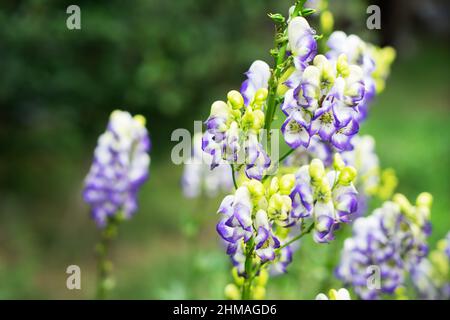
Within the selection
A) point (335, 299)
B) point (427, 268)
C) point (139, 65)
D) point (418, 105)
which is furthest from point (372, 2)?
point (335, 299)

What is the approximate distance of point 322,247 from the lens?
4520 mm

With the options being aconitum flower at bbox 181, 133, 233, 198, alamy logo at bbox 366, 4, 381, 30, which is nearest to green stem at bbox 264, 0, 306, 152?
alamy logo at bbox 366, 4, 381, 30

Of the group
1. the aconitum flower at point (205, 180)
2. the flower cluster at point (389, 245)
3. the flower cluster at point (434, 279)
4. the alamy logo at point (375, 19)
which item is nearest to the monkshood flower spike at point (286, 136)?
the flower cluster at point (389, 245)

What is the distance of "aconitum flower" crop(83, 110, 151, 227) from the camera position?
10.2ft

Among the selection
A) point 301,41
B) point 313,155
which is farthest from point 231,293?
point 301,41

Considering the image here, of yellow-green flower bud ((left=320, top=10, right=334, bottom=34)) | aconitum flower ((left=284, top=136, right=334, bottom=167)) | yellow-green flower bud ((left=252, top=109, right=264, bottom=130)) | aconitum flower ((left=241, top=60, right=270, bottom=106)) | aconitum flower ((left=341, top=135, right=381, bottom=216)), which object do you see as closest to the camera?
yellow-green flower bud ((left=252, top=109, right=264, bottom=130))

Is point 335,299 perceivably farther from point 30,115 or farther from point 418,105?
point 418,105

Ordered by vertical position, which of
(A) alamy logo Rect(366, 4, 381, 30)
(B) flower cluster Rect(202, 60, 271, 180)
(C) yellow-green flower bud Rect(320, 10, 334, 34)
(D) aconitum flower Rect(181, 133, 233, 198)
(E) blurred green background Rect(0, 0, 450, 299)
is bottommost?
(B) flower cluster Rect(202, 60, 271, 180)

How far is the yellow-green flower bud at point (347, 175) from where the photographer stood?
201cm

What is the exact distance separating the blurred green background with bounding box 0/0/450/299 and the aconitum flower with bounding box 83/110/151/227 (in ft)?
2.80

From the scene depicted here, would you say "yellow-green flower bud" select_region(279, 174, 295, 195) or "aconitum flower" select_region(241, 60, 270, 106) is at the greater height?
"aconitum flower" select_region(241, 60, 270, 106)

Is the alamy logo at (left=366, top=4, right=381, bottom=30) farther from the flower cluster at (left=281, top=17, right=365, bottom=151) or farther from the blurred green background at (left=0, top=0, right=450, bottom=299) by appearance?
the blurred green background at (left=0, top=0, right=450, bottom=299)

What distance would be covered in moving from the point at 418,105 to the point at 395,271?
1086 cm

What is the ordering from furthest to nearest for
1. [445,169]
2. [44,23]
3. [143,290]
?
[445,169]
[143,290]
[44,23]
